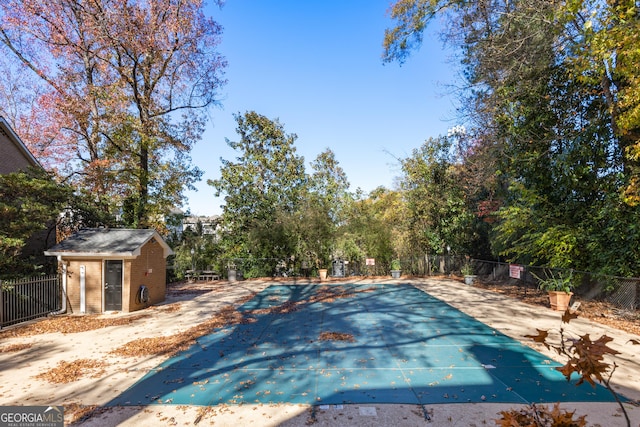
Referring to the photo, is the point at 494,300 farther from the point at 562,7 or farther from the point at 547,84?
the point at 562,7

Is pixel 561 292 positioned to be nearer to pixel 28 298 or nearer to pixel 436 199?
pixel 436 199

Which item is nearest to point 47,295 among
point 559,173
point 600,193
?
point 559,173

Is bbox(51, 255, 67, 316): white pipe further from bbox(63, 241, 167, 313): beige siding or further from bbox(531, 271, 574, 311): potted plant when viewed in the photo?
bbox(531, 271, 574, 311): potted plant

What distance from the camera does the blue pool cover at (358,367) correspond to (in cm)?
465

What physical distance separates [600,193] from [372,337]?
30.5ft

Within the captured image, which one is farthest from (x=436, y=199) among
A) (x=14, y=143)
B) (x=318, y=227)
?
(x=14, y=143)

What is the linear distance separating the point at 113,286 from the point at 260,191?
35.9 feet

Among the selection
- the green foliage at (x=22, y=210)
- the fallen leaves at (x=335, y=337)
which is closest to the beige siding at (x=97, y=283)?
the green foliage at (x=22, y=210)

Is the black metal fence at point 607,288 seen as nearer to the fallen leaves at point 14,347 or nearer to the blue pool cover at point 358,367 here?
the blue pool cover at point 358,367

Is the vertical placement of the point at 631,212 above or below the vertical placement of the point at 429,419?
above

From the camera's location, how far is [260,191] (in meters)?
20.5

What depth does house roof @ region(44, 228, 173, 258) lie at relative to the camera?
10383 mm

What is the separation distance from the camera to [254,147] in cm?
2145

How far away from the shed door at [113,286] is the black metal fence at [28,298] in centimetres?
135
